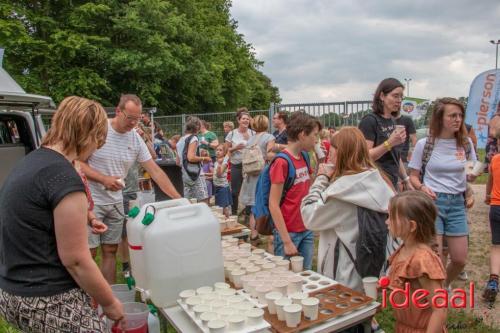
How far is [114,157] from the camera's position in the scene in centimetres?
318

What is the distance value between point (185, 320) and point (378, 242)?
1.09 metres

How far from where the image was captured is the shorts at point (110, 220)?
3.13 meters

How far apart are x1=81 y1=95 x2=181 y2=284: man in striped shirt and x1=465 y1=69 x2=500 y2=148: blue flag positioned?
726 centimetres

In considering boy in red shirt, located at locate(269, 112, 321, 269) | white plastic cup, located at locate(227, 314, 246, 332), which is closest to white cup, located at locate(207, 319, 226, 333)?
white plastic cup, located at locate(227, 314, 246, 332)

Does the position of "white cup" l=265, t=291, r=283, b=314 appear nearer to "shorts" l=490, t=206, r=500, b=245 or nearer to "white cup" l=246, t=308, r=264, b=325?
"white cup" l=246, t=308, r=264, b=325

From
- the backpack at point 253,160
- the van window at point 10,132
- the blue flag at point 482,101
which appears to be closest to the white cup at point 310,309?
the van window at point 10,132

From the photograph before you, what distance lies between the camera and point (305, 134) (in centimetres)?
270

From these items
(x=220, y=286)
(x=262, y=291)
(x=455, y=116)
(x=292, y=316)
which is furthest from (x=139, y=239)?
(x=455, y=116)

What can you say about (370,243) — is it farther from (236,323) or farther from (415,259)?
(236,323)

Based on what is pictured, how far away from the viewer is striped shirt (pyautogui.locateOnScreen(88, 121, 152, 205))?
3125 millimetres

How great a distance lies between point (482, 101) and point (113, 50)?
16115mm

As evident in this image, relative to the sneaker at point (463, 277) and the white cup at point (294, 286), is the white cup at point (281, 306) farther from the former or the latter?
the sneaker at point (463, 277)

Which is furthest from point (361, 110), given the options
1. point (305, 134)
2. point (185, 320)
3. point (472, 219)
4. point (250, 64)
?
point (250, 64)

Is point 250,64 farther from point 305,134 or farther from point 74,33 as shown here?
point 305,134
